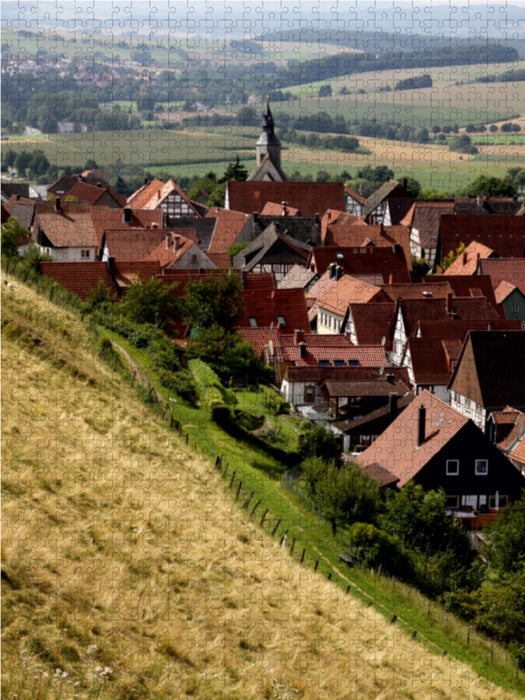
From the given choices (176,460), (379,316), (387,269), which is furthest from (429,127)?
(176,460)

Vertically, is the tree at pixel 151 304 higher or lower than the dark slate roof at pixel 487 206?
higher

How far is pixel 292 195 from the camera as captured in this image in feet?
221

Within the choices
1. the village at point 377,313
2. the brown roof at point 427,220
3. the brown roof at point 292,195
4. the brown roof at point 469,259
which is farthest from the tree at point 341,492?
the brown roof at point 292,195

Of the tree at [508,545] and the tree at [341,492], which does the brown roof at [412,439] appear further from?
the tree at [508,545]

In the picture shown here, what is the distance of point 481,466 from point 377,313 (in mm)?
12815

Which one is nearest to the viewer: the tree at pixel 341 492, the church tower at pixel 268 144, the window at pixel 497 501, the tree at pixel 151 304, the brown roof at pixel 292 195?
the tree at pixel 341 492

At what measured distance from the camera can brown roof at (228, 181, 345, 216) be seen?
66438 millimetres

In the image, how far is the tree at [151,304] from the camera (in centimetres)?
3338

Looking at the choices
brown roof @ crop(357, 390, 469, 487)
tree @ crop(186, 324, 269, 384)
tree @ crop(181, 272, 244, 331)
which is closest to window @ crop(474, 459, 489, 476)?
brown roof @ crop(357, 390, 469, 487)

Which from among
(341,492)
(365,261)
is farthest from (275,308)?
(341,492)

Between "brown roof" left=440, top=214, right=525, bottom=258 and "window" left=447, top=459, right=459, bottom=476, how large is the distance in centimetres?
3088

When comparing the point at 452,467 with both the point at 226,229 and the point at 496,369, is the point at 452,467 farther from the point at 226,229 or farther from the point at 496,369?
the point at 226,229

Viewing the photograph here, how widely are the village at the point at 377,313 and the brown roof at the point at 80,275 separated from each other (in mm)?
51

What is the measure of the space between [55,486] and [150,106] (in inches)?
2595
